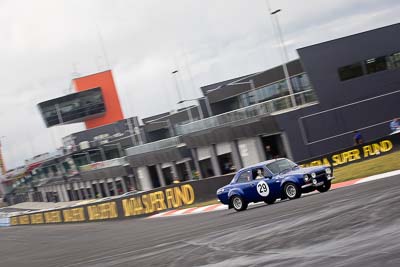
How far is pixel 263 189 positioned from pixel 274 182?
583 millimetres

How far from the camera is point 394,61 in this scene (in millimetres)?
41281

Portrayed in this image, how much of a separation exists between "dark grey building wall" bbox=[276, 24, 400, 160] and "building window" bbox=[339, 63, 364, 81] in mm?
267

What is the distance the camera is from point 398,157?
970 inches

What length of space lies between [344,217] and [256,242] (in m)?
1.72

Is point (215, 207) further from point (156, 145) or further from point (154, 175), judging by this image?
point (154, 175)

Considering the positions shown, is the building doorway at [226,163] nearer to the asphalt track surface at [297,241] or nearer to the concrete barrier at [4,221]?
the concrete barrier at [4,221]

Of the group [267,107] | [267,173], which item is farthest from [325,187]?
[267,107]

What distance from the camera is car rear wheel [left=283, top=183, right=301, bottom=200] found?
1955 centimetres

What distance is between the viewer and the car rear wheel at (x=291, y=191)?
19.5 metres

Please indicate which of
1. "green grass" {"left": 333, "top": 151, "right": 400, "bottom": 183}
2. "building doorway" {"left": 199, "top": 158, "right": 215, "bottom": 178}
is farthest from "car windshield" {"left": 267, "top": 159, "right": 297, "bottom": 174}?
"building doorway" {"left": 199, "top": 158, "right": 215, "bottom": 178}

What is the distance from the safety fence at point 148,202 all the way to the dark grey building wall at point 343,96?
992 cm

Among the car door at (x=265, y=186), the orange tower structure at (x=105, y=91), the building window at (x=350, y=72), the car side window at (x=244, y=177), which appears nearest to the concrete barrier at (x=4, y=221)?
the building window at (x=350, y=72)

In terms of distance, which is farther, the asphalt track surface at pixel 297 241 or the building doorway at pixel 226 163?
the building doorway at pixel 226 163

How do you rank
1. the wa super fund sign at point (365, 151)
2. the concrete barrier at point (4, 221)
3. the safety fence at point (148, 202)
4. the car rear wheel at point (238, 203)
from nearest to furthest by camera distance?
the car rear wheel at point (238, 203) < the wa super fund sign at point (365, 151) < the safety fence at point (148, 202) < the concrete barrier at point (4, 221)
